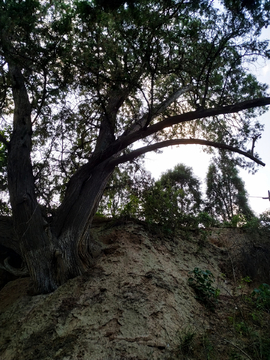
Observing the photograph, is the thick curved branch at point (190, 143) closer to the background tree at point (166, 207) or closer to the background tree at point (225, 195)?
the background tree at point (166, 207)

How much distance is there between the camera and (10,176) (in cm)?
494

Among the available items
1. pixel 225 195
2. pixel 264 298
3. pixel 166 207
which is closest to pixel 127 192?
pixel 166 207

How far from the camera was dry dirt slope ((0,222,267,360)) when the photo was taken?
3521 millimetres

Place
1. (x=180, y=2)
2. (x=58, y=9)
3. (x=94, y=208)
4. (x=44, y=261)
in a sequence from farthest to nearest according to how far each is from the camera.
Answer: (x=58, y=9)
(x=94, y=208)
(x=180, y=2)
(x=44, y=261)

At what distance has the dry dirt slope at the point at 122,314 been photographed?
3521 millimetres

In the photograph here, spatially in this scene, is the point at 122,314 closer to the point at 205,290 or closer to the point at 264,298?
the point at 205,290

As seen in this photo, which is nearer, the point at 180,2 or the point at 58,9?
the point at 180,2

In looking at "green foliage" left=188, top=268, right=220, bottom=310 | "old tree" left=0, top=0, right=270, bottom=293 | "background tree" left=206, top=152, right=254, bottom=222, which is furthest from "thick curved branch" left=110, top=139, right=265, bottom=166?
"background tree" left=206, top=152, right=254, bottom=222

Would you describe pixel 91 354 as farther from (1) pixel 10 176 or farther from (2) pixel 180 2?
(2) pixel 180 2

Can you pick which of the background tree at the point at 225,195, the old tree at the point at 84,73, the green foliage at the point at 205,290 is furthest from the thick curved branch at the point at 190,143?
the background tree at the point at 225,195

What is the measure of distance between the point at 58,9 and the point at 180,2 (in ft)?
8.96

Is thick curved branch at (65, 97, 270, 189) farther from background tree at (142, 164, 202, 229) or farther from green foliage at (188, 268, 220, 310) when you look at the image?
green foliage at (188, 268, 220, 310)

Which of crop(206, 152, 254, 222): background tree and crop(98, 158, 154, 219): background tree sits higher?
crop(206, 152, 254, 222): background tree

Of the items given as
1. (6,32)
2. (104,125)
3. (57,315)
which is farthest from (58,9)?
(57,315)
